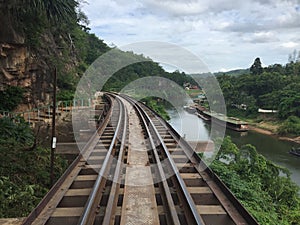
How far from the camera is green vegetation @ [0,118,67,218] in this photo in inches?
201

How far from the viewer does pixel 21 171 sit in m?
6.70

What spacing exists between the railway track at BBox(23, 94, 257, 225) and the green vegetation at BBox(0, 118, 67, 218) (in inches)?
47.2

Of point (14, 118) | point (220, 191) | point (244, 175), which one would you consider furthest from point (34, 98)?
point (220, 191)

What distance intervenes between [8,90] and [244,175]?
9.94m

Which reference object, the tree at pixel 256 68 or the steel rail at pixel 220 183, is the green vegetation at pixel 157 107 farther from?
the tree at pixel 256 68

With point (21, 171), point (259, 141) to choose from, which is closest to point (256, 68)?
point (259, 141)

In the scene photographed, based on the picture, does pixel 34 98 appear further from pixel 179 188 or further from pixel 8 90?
pixel 179 188

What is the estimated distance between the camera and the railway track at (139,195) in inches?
130

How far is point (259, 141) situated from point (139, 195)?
3130 centimetres

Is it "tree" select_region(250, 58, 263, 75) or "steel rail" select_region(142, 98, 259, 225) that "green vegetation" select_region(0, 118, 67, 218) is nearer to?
"steel rail" select_region(142, 98, 259, 225)

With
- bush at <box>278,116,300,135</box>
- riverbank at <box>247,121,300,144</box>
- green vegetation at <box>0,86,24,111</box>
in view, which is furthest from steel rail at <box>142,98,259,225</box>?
bush at <box>278,116,300,135</box>

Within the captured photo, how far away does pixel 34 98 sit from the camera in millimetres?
14047

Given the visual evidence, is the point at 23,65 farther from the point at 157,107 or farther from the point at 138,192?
the point at 157,107

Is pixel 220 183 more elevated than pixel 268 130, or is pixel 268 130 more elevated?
pixel 220 183
